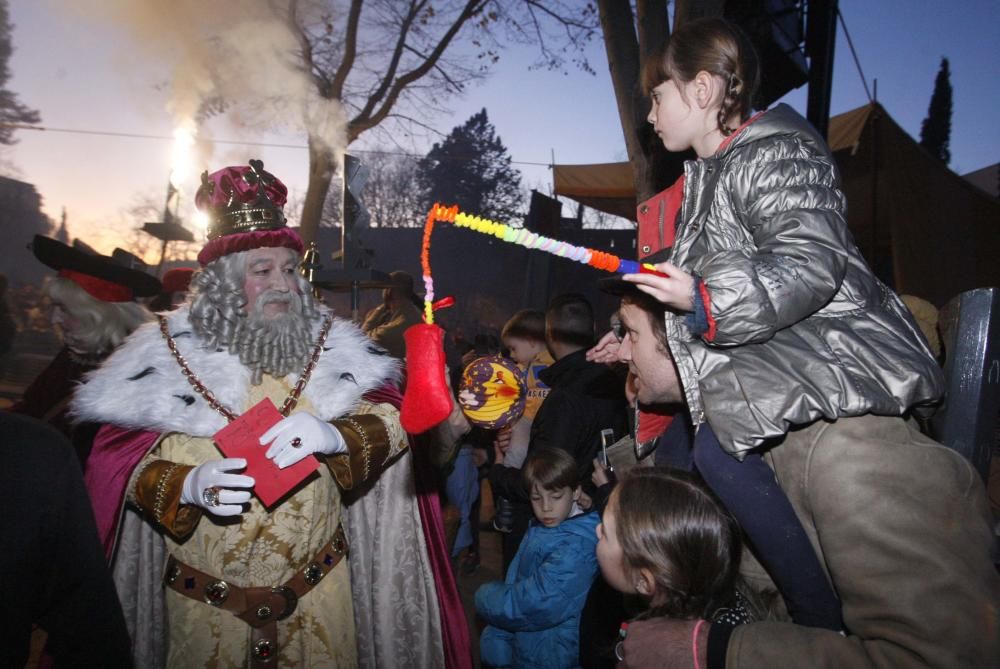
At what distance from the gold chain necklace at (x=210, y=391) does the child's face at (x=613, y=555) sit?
1.44m

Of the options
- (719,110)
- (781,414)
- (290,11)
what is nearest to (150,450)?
(781,414)

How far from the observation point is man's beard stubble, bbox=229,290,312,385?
254 cm

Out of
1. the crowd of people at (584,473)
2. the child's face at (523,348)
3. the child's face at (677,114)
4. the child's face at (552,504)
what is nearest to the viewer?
the crowd of people at (584,473)

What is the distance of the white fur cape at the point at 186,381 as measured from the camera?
2.34 meters

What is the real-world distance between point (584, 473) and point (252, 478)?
6.78ft

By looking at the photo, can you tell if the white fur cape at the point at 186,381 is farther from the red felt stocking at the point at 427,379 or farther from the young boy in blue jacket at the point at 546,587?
the young boy in blue jacket at the point at 546,587

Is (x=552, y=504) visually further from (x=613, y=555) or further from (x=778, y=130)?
(x=778, y=130)

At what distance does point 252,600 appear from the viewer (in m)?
2.21

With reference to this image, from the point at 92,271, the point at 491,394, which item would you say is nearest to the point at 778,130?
the point at 491,394

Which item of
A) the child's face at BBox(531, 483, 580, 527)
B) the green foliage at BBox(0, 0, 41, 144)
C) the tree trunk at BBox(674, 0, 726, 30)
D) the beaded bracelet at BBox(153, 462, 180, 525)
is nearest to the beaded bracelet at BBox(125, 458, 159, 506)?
the beaded bracelet at BBox(153, 462, 180, 525)

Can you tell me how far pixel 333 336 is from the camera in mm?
2775

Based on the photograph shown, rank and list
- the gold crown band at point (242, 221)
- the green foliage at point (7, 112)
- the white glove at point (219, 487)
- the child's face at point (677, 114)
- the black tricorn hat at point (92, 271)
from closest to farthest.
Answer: the child's face at point (677, 114)
the white glove at point (219, 487)
the gold crown band at point (242, 221)
the black tricorn hat at point (92, 271)
the green foliage at point (7, 112)

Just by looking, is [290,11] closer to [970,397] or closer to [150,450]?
[150,450]

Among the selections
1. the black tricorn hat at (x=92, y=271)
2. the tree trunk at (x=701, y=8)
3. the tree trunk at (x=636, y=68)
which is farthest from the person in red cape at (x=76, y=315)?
the tree trunk at (x=701, y=8)
